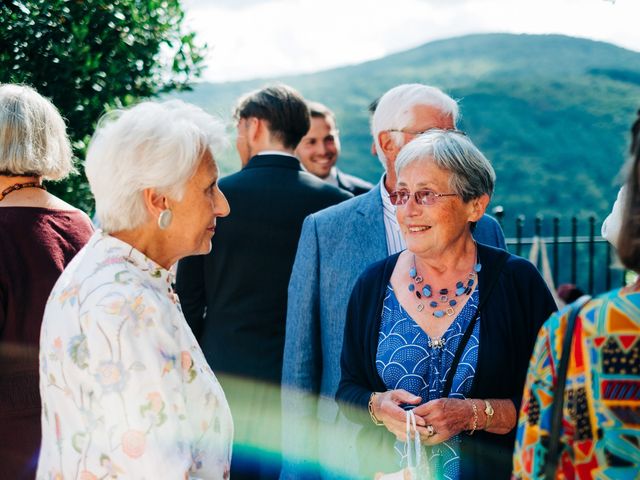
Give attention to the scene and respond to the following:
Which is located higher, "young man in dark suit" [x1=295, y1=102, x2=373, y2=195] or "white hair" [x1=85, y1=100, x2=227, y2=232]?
"white hair" [x1=85, y1=100, x2=227, y2=232]

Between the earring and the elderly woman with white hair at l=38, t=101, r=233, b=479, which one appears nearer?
the elderly woman with white hair at l=38, t=101, r=233, b=479

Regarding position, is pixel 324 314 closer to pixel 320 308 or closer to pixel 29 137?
pixel 320 308

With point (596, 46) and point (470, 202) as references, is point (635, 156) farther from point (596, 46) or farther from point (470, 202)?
point (596, 46)

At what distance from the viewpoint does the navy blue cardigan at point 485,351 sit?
2.86m

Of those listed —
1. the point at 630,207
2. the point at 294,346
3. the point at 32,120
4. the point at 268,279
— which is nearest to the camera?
the point at 630,207

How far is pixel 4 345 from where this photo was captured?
124 inches

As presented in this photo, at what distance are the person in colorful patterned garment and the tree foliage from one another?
3.37m

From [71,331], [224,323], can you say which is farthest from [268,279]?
[71,331]

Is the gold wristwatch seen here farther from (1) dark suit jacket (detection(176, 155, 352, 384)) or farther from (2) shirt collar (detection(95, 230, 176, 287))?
(1) dark suit jacket (detection(176, 155, 352, 384))

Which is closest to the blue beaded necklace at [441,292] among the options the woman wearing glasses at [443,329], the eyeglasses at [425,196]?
the woman wearing glasses at [443,329]

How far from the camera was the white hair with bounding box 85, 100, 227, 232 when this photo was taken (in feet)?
7.48

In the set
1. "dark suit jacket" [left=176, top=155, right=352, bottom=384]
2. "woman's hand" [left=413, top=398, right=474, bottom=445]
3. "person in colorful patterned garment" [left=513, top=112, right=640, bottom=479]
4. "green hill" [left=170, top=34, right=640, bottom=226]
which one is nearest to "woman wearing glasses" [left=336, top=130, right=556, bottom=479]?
"woman's hand" [left=413, top=398, right=474, bottom=445]

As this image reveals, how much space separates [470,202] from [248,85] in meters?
32.6

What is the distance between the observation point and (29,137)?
326 cm
